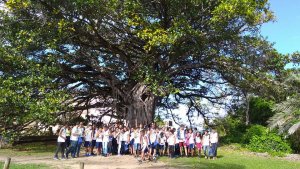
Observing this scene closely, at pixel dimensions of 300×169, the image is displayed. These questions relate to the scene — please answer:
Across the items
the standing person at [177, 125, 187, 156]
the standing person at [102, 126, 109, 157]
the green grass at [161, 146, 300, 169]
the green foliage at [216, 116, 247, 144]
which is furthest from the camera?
the green foliage at [216, 116, 247, 144]

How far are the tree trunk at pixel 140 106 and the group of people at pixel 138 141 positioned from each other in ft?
6.11

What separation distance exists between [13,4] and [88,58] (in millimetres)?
4744

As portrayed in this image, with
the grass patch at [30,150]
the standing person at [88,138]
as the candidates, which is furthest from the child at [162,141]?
the grass patch at [30,150]

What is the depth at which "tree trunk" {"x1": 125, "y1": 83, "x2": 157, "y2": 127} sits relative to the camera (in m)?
19.4

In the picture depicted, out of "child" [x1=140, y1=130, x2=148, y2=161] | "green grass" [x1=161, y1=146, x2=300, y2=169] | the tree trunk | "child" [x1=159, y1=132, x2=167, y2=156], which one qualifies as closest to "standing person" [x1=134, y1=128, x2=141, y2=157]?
"child" [x1=140, y1=130, x2=148, y2=161]

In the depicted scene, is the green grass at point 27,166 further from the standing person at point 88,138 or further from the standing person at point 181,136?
the standing person at point 181,136

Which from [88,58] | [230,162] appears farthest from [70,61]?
[230,162]

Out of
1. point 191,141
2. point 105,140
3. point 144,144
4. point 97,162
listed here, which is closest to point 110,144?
point 105,140

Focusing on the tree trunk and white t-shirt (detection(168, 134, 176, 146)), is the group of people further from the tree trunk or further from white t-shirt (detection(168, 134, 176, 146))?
the tree trunk

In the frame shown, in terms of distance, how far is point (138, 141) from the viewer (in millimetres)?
16219

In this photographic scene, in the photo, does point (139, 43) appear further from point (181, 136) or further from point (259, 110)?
point (259, 110)

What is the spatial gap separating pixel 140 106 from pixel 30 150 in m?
6.02

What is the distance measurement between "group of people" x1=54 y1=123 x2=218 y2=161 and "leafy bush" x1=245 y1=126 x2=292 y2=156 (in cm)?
383

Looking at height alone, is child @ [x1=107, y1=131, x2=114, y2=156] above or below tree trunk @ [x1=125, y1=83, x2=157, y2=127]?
below
